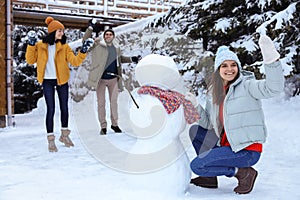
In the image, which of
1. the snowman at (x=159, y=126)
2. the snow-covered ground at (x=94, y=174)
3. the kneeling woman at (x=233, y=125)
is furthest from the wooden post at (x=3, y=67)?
the kneeling woman at (x=233, y=125)

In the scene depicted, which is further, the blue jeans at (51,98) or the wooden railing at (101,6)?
the wooden railing at (101,6)

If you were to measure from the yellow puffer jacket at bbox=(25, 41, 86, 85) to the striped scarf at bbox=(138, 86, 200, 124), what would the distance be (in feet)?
6.89

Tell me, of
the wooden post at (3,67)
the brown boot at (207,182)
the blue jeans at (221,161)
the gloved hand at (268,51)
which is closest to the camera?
the gloved hand at (268,51)

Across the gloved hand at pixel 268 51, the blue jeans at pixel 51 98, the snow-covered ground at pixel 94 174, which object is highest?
the gloved hand at pixel 268 51

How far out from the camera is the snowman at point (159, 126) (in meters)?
2.54

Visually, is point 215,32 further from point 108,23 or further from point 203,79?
point 108,23

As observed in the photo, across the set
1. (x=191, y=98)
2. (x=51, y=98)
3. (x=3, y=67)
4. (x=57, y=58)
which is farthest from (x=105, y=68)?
(x=191, y=98)

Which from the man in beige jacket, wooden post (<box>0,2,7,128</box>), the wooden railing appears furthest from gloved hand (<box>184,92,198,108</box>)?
the wooden railing

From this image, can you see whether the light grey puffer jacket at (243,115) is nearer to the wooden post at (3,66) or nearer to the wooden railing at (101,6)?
the wooden post at (3,66)

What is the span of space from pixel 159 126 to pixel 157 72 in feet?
1.18

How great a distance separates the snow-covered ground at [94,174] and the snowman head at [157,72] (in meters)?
0.62

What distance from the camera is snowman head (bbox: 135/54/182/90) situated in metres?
2.61

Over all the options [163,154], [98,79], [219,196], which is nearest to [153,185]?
[163,154]

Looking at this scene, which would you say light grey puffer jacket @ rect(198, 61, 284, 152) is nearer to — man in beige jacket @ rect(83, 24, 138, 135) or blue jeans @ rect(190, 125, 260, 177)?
blue jeans @ rect(190, 125, 260, 177)
